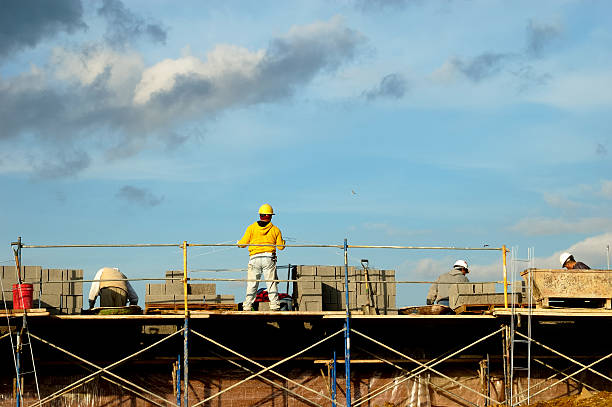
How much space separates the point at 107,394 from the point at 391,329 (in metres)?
5.47

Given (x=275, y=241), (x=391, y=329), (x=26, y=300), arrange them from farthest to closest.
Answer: (x=391, y=329) → (x=275, y=241) → (x=26, y=300)

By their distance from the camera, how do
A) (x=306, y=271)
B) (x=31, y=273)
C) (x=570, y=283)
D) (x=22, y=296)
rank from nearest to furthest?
1. (x=22, y=296)
2. (x=570, y=283)
3. (x=31, y=273)
4. (x=306, y=271)

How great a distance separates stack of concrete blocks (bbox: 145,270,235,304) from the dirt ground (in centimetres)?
622

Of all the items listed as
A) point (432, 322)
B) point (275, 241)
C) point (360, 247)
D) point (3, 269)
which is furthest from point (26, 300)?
point (432, 322)

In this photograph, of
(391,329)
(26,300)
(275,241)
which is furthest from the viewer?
(391,329)

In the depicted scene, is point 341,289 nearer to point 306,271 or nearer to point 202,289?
point 306,271

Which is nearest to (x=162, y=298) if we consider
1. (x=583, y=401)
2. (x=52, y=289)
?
(x=52, y=289)

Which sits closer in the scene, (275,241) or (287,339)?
(275,241)

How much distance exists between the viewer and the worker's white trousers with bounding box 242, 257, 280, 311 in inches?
648

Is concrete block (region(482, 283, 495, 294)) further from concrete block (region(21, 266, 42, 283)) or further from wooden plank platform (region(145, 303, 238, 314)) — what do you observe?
concrete block (region(21, 266, 42, 283))

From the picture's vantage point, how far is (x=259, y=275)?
16703mm

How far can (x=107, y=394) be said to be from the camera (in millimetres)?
17641

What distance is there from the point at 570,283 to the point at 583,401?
207 cm

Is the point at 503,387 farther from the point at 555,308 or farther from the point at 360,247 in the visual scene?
the point at 360,247
